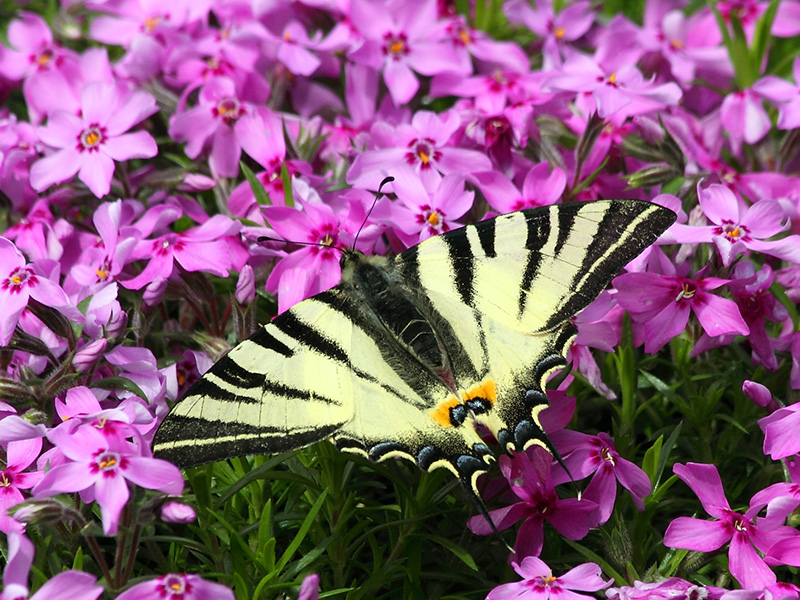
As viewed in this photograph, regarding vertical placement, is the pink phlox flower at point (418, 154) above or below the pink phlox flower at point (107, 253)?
above

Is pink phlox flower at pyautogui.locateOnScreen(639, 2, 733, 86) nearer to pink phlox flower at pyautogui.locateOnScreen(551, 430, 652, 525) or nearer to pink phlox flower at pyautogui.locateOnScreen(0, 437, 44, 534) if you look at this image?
pink phlox flower at pyautogui.locateOnScreen(551, 430, 652, 525)

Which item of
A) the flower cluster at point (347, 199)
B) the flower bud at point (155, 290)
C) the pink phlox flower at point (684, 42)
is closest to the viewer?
the flower cluster at point (347, 199)

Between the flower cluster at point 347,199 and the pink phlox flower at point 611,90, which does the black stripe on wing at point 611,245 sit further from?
the pink phlox flower at point 611,90

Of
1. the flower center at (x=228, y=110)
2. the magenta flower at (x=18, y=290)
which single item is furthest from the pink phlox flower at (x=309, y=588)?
the flower center at (x=228, y=110)

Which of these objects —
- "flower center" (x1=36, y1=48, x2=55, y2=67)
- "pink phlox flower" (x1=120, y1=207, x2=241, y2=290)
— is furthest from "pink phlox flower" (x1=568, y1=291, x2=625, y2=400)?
"flower center" (x1=36, y1=48, x2=55, y2=67)

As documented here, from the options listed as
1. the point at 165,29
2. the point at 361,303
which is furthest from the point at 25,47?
the point at 361,303

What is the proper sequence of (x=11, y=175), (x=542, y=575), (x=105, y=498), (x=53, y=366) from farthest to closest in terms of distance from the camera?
(x=11, y=175) → (x=53, y=366) → (x=542, y=575) → (x=105, y=498)

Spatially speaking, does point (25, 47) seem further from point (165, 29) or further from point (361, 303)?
point (361, 303)
